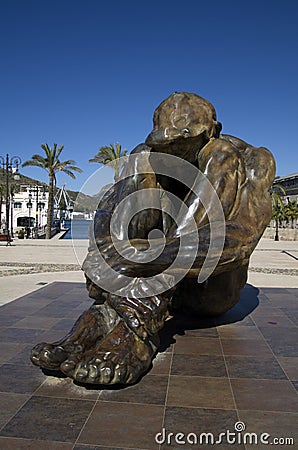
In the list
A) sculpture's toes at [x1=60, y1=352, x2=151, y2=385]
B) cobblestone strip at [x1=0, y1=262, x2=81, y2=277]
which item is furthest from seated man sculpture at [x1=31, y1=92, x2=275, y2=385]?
cobblestone strip at [x1=0, y1=262, x2=81, y2=277]

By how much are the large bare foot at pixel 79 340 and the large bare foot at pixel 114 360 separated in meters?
0.08

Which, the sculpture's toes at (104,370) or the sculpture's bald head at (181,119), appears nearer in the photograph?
the sculpture's toes at (104,370)

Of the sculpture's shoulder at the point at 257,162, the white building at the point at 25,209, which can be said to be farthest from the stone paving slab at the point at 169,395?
the white building at the point at 25,209

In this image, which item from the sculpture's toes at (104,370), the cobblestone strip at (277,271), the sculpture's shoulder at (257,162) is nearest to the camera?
the sculpture's toes at (104,370)

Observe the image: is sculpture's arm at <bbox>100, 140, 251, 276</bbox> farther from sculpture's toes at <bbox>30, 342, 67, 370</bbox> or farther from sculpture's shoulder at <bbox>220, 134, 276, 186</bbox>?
sculpture's toes at <bbox>30, 342, 67, 370</bbox>

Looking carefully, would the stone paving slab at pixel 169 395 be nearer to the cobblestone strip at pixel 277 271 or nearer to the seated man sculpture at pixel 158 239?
the seated man sculpture at pixel 158 239

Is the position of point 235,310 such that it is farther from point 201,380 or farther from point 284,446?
point 284,446

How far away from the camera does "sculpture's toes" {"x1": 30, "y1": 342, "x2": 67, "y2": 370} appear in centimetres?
306

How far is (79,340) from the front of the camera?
127 inches

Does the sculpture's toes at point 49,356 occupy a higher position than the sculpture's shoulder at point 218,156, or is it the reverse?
the sculpture's shoulder at point 218,156

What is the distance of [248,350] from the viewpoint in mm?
3877

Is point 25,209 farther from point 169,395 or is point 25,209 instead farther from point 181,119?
point 169,395

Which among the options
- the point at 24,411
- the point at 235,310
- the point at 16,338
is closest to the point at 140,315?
the point at 24,411
